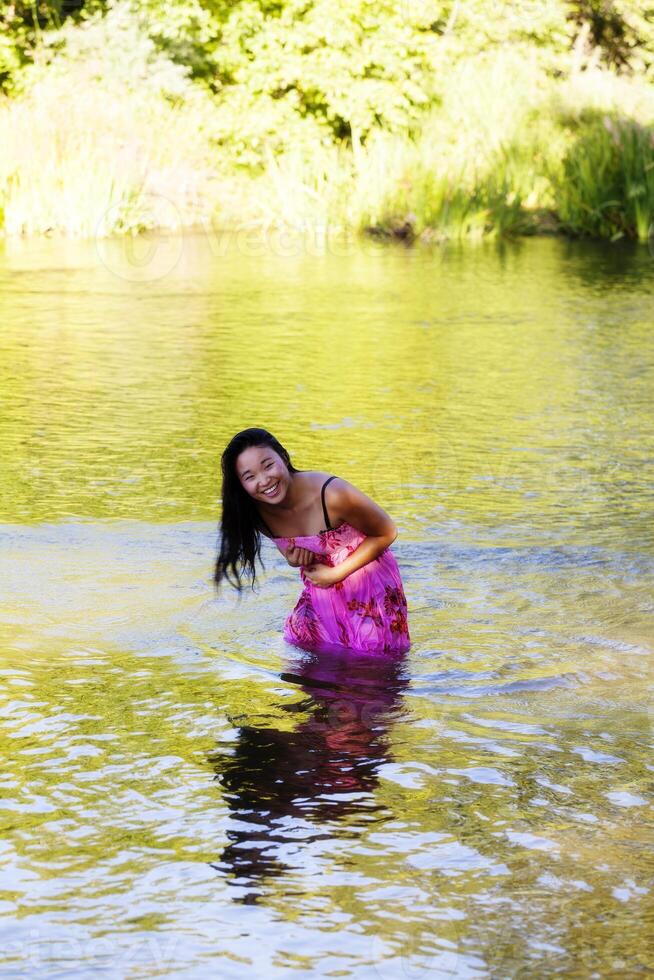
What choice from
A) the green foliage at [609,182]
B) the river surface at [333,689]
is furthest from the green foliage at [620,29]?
the river surface at [333,689]

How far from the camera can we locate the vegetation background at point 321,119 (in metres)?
21.1

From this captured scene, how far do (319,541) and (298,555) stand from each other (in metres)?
0.09

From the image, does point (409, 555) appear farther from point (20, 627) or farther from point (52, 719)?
point (52, 719)

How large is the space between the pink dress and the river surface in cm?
10

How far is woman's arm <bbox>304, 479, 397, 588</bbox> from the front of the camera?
5.06 meters

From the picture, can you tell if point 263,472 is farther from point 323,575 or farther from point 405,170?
point 405,170

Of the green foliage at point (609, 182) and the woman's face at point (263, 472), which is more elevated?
the green foliage at point (609, 182)

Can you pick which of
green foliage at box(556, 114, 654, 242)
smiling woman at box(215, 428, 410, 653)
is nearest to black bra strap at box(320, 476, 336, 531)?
smiling woman at box(215, 428, 410, 653)

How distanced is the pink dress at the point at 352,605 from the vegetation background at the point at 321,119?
50.8 ft

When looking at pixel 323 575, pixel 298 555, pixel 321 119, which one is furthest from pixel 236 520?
pixel 321 119

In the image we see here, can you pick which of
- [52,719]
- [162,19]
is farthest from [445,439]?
[162,19]

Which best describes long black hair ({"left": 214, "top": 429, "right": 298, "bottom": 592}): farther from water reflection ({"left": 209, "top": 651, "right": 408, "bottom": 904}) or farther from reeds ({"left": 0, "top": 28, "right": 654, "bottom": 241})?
reeds ({"left": 0, "top": 28, "right": 654, "bottom": 241})

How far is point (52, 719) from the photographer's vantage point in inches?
177

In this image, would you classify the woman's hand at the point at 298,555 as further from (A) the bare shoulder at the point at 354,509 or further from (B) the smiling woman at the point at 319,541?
(A) the bare shoulder at the point at 354,509
